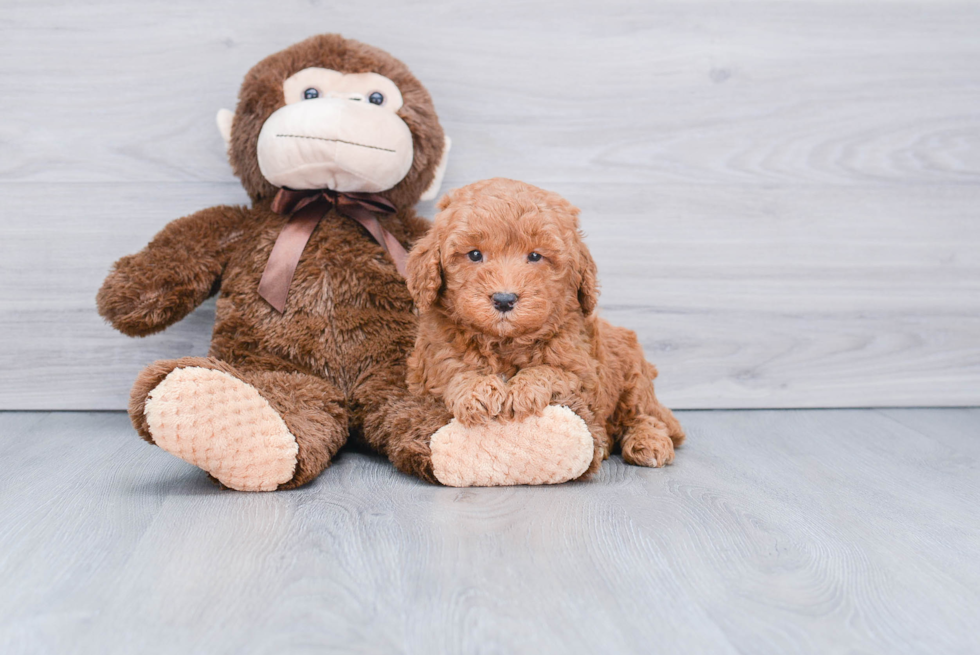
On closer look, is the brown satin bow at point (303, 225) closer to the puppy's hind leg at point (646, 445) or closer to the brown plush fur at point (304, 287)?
the brown plush fur at point (304, 287)

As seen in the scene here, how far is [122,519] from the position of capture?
88 cm

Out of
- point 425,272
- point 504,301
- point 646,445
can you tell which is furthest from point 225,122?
point 646,445

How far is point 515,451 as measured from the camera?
985 millimetres

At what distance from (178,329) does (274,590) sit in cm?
89

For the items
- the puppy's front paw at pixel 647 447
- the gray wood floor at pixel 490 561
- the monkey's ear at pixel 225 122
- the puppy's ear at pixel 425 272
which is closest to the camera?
the gray wood floor at pixel 490 561

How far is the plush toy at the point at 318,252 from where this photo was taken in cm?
116

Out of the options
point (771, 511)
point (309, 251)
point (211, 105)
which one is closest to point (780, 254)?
point (771, 511)

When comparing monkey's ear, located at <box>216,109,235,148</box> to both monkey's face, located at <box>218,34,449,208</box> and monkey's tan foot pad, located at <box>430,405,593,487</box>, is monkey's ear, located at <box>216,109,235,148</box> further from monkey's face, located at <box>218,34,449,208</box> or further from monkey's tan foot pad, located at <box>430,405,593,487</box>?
monkey's tan foot pad, located at <box>430,405,593,487</box>

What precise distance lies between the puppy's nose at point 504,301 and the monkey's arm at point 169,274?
54 centimetres

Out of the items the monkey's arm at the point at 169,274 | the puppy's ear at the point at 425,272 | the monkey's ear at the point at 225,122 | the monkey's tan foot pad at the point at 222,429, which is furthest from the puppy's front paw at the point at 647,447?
the monkey's ear at the point at 225,122

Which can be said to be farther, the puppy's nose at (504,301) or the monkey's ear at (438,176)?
the monkey's ear at (438,176)

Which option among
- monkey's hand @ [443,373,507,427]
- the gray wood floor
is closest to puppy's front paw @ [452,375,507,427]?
monkey's hand @ [443,373,507,427]

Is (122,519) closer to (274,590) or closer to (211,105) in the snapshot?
(274,590)

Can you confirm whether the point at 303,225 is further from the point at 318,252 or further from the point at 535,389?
the point at 535,389
